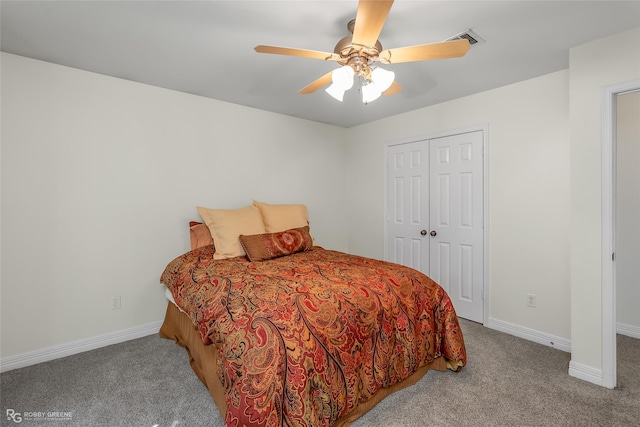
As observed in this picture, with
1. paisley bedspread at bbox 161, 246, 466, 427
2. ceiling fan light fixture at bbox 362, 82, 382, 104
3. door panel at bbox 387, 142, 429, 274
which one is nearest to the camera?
paisley bedspread at bbox 161, 246, 466, 427

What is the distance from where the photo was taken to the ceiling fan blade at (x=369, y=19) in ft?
4.19

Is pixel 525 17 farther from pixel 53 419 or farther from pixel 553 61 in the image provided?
pixel 53 419

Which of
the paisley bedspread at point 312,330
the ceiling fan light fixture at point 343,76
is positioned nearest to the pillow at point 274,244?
the paisley bedspread at point 312,330

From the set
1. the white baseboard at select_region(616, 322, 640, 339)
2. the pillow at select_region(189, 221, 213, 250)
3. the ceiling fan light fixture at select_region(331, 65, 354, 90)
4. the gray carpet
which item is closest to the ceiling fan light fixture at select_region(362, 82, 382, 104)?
the ceiling fan light fixture at select_region(331, 65, 354, 90)

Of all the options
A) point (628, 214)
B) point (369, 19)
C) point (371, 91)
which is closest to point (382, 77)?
point (371, 91)

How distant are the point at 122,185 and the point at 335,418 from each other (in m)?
2.57

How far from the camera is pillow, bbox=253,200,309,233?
3132 millimetres

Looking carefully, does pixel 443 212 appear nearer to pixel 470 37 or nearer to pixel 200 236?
pixel 470 37

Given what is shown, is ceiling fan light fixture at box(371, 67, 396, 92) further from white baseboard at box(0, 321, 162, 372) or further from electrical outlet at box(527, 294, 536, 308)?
white baseboard at box(0, 321, 162, 372)

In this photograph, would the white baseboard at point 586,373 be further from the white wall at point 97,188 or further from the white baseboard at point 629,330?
the white wall at point 97,188

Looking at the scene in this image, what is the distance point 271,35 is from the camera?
202cm

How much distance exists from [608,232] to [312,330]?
2.06 m

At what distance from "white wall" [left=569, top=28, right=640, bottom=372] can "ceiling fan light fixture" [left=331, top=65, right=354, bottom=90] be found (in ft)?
5.63

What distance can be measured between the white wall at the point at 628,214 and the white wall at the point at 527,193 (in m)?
0.83
